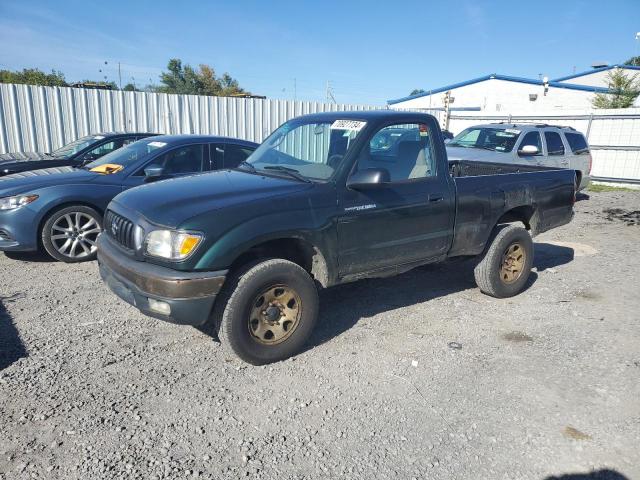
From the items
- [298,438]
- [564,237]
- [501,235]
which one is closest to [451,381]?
[298,438]

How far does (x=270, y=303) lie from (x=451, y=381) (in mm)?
1475

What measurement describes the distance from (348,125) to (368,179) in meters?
0.71

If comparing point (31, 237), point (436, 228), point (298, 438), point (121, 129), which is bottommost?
point (298, 438)

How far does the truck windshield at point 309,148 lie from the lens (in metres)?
3.98

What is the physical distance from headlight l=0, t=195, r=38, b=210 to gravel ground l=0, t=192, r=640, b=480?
0.90 meters

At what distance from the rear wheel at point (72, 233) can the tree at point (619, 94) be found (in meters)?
29.8

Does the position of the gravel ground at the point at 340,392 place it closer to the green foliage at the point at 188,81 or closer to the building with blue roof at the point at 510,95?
the building with blue roof at the point at 510,95

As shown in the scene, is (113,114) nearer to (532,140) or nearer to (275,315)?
(532,140)

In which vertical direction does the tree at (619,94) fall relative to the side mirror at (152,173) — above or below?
above

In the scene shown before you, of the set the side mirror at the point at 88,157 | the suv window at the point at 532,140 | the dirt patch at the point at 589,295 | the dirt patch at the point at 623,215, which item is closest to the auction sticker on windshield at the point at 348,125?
the dirt patch at the point at 589,295

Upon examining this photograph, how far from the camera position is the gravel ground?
2.63 metres

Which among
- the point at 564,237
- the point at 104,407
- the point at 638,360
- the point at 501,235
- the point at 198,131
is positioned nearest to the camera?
the point at 104,407

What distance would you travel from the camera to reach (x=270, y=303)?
359 centimetres

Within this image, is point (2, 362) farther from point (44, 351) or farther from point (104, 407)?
point (104, 407)
